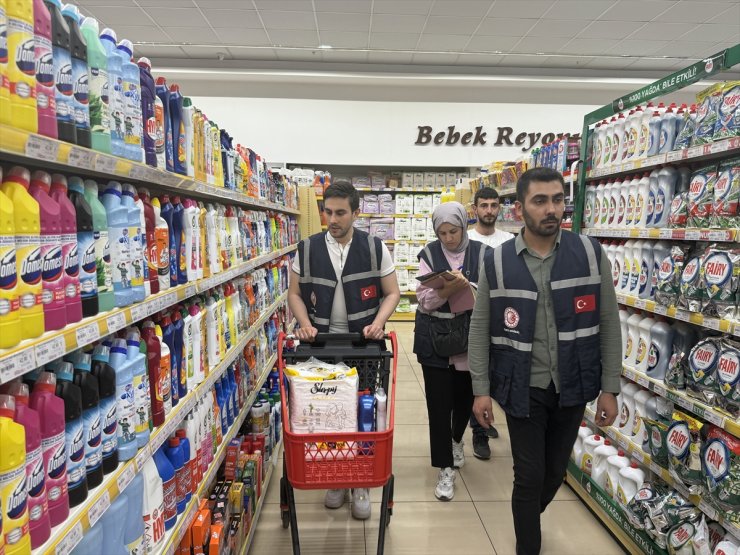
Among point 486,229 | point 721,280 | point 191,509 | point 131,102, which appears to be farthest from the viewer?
point 486,229

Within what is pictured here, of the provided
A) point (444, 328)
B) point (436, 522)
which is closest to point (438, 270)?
point (444, 328)

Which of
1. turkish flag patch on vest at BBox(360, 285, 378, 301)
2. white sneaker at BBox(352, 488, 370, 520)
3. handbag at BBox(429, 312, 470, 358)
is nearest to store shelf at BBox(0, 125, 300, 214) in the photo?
turkish flag patch on vest at BBox(360, 285, 378, 301)

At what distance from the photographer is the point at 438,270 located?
9.59 ft

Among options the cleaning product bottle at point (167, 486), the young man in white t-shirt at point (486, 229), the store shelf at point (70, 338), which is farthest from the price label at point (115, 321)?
the young man in white t-shirt at point (486, 229)

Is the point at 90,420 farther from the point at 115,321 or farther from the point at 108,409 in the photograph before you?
the point at 115,321

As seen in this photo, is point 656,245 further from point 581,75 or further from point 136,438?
point 581,75

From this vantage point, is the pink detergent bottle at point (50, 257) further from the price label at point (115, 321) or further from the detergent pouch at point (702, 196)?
the detergent pouch at point (702, 196)

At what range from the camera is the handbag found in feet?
9.32

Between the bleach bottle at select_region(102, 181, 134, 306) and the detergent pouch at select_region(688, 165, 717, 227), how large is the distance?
233cm

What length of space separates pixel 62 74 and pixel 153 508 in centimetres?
122

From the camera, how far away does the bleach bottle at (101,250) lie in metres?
1.23

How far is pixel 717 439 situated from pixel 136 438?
2198mm

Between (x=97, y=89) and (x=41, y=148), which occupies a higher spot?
(x=97, y=89)

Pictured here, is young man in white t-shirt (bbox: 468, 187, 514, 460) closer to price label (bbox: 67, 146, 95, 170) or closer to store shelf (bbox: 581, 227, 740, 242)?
store shelf (bbox: 581, 227, 740, 242)
